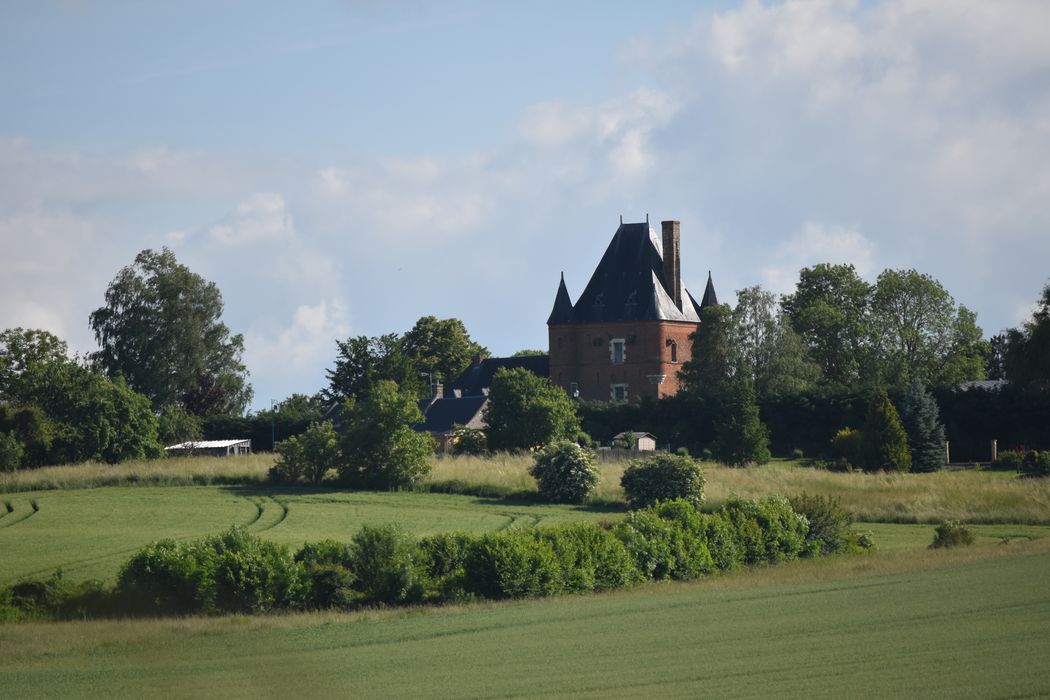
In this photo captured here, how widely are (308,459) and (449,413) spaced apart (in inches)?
1239

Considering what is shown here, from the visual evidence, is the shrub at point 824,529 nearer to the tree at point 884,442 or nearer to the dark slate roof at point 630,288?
the tree at point 884,442

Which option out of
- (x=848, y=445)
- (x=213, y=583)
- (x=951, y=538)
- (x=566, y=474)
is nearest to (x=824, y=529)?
Result: (x=951, y=538)

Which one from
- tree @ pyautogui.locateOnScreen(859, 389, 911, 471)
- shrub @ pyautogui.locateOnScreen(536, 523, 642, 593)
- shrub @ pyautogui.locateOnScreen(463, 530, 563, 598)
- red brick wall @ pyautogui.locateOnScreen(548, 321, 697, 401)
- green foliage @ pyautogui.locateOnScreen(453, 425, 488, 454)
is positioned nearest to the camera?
shrub @ pyautogui.locateOnScreen(463, 530, 563, 598)

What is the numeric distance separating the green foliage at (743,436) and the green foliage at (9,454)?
31.3m

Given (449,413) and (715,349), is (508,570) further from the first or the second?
(715,349)

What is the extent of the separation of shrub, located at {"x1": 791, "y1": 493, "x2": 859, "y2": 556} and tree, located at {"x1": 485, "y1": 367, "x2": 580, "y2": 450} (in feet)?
92.0

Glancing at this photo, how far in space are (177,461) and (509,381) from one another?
48.9 ft

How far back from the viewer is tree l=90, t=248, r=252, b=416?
92625 mm

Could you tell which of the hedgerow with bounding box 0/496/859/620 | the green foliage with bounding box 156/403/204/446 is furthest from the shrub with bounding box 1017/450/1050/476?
the green foliage with bounding box 156/403/204/446

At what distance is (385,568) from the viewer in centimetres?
2797

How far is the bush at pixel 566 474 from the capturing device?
161ft

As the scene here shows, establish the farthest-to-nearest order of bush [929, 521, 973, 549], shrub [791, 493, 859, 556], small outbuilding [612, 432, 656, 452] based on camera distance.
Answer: small outbuilding [612, 432, 656, 452]
shrub [791, 493, 859, 556]
bush [929, 521, 973, 549]

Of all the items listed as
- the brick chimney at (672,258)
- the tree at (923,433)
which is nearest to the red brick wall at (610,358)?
the brick chimney at (672,258)

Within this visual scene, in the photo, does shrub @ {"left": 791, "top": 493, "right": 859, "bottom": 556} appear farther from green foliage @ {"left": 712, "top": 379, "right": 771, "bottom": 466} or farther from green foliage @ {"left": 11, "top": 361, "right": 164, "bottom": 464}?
green foliage @ {"left": 11, "top": 361, "right": 164, "bottom": 464}
